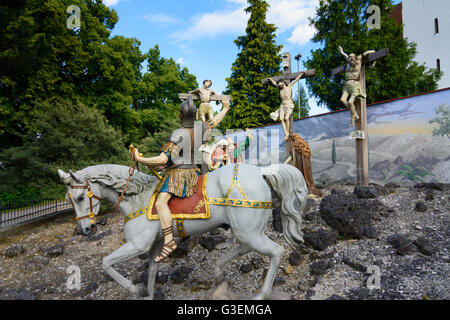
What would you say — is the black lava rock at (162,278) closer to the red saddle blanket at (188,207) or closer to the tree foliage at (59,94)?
the red saddle blanket at (188,207)

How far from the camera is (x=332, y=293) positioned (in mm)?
3221

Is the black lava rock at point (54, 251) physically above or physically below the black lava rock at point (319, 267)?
below

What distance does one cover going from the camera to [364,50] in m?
12.9

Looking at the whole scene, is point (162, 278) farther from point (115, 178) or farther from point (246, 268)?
point (115, 178)

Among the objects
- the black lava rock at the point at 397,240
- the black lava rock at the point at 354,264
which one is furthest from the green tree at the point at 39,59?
the black lava rock at the point at 397,240

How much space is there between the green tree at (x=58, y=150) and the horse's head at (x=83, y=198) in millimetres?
5289

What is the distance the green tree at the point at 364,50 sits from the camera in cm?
1320

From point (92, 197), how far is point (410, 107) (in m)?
8.63

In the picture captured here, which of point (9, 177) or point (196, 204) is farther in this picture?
point (9, 177)

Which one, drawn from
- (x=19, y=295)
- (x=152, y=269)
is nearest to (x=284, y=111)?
(x=152, y=269)

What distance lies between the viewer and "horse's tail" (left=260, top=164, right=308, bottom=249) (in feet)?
9.71
